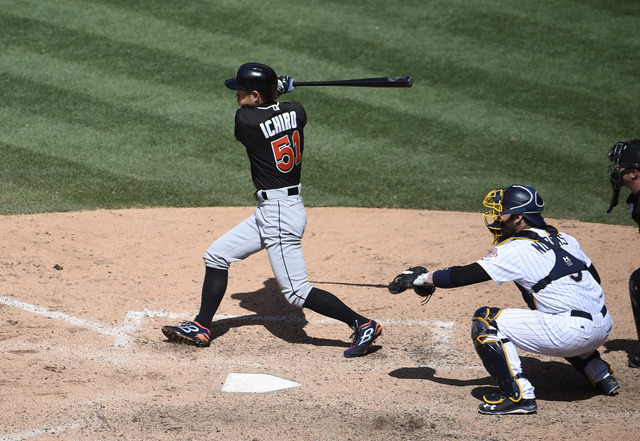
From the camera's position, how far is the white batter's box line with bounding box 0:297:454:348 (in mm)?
5411

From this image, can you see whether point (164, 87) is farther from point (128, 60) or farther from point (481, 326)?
point (481, 326)

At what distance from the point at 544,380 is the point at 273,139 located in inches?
93.2

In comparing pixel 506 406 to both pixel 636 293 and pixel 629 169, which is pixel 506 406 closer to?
pixel 636 293

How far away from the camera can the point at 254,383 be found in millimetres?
4676

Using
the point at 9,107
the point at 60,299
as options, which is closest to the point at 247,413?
the point at 60,299

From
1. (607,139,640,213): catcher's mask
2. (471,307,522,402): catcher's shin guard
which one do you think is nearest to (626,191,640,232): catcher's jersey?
(607,139,640,213): catcher's mask

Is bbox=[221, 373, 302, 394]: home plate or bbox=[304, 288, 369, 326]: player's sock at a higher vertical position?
bbox=[304, 288, 369, 326]: player's sock

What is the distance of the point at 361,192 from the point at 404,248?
5.37 feet

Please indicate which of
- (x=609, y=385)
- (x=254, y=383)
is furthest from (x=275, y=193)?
(x=609, y=385)

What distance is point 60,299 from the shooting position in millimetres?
5863

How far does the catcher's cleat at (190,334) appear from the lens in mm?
5206

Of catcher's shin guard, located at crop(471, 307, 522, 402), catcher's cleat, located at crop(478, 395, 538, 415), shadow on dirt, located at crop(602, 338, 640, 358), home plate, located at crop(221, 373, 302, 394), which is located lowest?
home plate, located at crop(221, 373, 302, 394)

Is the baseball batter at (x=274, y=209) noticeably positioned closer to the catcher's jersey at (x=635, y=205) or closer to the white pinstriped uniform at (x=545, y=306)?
the white pinstriped uniform at (x=545, y=306)

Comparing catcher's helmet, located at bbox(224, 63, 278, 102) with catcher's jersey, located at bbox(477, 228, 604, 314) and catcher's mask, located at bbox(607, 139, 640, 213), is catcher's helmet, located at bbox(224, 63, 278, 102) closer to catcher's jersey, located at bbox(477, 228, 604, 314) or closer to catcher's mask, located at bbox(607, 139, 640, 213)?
catcher's jersey, located at bbox(477, 228, 604, 314)
